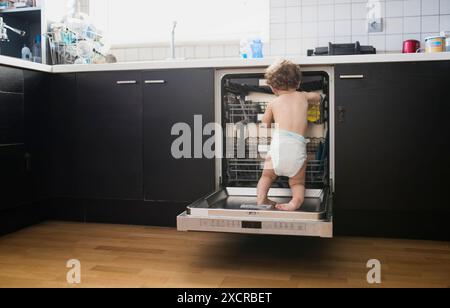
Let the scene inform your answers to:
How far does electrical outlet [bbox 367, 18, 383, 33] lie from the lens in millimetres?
3082

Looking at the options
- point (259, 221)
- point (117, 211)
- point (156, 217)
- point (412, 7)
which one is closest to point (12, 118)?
point (117, 211)

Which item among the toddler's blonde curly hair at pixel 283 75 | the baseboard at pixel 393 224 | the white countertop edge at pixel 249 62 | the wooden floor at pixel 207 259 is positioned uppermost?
the white countertop edge at pixel 249 62

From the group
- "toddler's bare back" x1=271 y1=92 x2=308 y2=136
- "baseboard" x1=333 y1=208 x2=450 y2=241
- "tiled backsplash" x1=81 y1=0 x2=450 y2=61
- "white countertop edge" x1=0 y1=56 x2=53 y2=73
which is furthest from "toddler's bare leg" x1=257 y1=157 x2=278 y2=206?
"white countertop edge" x1=0 y1=56 x2=53 y2=73

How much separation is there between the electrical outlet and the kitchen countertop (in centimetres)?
86

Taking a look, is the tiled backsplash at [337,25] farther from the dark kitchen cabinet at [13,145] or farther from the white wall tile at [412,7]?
the dark kitchen cabinet at [13,145]

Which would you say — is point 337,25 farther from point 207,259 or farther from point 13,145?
point 13,145

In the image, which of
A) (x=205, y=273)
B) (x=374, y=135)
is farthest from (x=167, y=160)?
(x=374, y=135)

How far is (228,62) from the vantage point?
8.00 feet

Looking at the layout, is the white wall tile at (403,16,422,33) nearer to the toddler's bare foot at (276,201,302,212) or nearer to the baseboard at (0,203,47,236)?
the toddler's bare foot at (276,201,302,212)

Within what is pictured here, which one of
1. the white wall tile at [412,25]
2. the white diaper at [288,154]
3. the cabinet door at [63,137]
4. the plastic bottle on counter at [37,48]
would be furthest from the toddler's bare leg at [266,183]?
the plastic bottle on counter at [37,48]

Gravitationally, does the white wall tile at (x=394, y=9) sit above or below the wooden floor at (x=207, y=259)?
above

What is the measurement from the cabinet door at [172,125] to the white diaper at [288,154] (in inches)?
19.0

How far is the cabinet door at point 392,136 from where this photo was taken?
7.50 feet

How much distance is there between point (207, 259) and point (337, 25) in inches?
75.3
